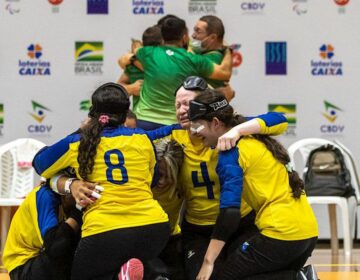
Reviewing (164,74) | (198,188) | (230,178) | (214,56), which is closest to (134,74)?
(164,74)

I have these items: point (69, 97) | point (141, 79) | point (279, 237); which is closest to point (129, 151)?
point (279, 237)

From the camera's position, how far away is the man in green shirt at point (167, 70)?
23.5ft

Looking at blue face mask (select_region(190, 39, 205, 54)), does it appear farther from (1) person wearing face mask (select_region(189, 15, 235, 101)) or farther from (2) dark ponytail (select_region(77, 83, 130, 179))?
(2) dark ponytail (select_region(77, 83, 130, 179))

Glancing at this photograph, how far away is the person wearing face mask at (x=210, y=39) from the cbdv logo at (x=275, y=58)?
5.33 feet

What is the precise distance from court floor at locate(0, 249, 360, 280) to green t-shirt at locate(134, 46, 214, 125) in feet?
5.25

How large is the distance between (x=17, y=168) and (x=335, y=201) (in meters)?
2.89

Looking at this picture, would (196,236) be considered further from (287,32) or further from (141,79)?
(287,32)

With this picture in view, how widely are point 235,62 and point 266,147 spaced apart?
166 inches

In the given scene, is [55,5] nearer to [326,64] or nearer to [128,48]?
[128,48]

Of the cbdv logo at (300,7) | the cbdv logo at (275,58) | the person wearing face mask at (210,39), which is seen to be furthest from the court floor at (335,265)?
the cbdv logo at (300,7)

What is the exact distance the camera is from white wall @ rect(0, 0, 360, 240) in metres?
9.07

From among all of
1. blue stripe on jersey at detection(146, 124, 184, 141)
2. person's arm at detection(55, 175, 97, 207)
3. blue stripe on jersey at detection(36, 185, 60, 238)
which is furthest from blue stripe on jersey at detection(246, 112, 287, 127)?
blue stripe on jersey at detection(36, 185, 60, 238)

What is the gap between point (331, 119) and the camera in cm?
919

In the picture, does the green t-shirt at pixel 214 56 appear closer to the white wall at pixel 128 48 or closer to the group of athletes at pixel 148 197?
→ the white wall at pixel 128 48
